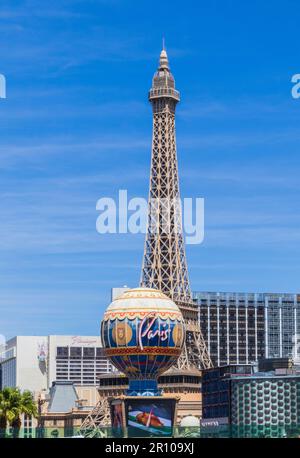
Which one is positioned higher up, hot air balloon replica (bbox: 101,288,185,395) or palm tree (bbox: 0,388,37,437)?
hot air balloon replica (bbox: 101,288,185,395)

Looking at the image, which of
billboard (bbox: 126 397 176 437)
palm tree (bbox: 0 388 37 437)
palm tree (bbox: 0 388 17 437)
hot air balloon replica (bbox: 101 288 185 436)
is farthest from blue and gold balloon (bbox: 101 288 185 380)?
palm tree (bbox: 0 388 17 437)

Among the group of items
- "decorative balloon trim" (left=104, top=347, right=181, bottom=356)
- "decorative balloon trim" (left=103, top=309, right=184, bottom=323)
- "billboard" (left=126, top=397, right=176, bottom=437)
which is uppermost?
"decorative balloon trim" (left=103, top=309, right=184, bottom=323)

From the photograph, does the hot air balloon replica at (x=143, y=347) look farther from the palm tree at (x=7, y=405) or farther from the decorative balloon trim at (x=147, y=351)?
the palm tree at (x=7, y=405)

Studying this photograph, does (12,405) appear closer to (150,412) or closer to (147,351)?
(150,412)

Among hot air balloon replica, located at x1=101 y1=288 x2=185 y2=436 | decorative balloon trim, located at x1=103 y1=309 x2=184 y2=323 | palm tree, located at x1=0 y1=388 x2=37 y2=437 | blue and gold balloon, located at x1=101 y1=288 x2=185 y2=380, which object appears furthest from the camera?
decorative balloon trim, located at x1=103 y1=309 x2=184 y2=323

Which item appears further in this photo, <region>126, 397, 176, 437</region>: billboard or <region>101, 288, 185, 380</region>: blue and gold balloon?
<region>101, 288, 185, 380</region>: blue and gold balloon

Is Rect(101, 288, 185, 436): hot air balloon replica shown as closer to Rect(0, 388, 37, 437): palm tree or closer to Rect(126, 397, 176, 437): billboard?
Rect(126, 397, 176, 437): billboard

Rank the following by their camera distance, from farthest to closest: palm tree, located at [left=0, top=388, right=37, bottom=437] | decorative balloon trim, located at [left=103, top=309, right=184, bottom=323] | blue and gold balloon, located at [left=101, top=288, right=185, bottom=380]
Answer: decorative balloon trim, located at [left=103, top=309, right=184, bottom=323]
blue and gold balloon, located at [left=101, top=288, right=185, bottom=380]
palm tree, located at [left=0, top=388, right=37, bottom=437]
